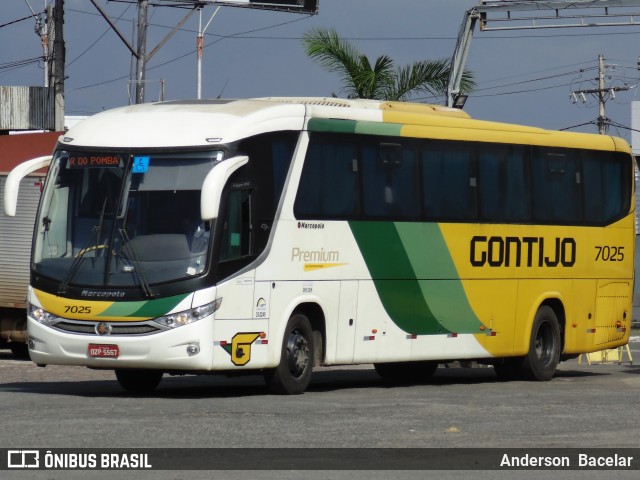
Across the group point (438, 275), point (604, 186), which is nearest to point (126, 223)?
point (438, 275)

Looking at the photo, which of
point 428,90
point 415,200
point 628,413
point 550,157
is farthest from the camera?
point 428,90

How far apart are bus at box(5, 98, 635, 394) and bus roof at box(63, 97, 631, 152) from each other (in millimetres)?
29

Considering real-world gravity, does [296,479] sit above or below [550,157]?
below

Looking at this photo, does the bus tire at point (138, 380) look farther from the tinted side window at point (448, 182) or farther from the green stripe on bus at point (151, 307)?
the tinted side window at point (448, 182)

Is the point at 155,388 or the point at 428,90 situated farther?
the point at 428,90

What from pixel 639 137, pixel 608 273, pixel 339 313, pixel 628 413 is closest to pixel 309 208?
pixel 339 313

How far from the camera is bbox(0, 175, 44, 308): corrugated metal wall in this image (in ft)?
89.6

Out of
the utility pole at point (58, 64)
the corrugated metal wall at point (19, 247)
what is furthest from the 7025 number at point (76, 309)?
the utility pole at point (58, 64)

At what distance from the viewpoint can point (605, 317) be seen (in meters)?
24.1

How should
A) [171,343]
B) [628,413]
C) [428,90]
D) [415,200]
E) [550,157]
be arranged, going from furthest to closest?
1. [428,90]
2. [550,157]
3. [415,200]
4. [171,343]
5. [628,413]

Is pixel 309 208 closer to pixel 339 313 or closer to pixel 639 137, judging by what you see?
pixel 339 313

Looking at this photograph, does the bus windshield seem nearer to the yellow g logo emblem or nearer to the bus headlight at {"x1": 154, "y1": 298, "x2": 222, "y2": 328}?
the bus headlight at {"x1": 154, "y1": 298, "x2": 222, "y2": 328}

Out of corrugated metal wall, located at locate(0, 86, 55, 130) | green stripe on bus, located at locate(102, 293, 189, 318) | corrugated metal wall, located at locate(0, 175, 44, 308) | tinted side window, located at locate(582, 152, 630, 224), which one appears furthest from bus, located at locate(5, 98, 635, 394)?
corrugated metal wall, located at locate(0, 86, 55, 130)

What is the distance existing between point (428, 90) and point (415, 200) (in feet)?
54.6
